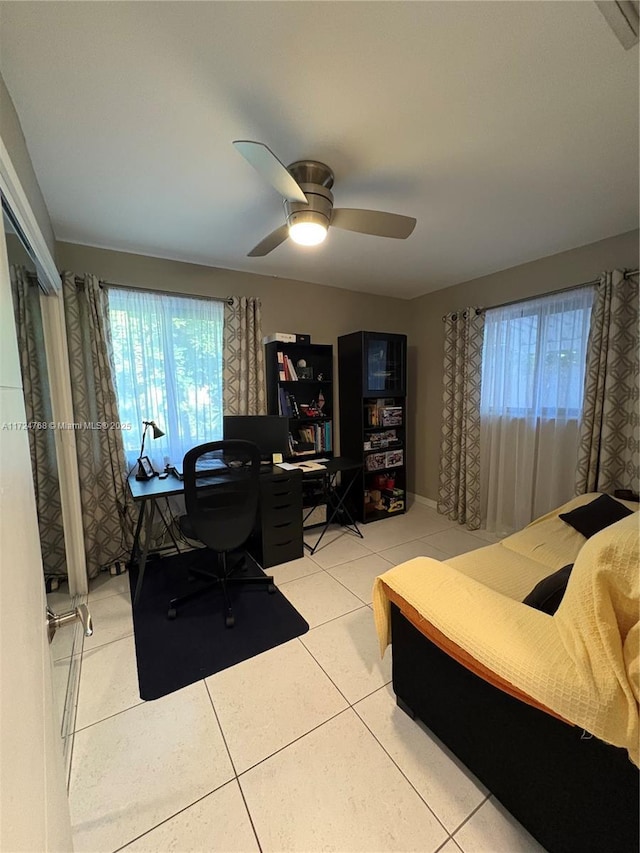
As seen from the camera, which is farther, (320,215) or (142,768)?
(320,215)

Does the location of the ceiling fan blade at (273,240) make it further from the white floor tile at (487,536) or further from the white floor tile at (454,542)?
the white floor tile at (487,536)

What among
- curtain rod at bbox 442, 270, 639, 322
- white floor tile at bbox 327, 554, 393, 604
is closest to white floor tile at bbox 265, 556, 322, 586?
white floor tile at bbox 327, 554, 393, 604

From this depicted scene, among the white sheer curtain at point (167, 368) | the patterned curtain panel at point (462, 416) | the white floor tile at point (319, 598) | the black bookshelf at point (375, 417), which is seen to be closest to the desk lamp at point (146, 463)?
the white sheer curtain at point (167, 368)

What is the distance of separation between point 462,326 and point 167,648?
135 inches

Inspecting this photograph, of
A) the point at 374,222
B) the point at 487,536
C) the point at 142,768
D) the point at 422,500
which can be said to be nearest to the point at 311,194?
the point at 374,222

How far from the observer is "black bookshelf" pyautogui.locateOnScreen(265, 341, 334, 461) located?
3076 millimetres

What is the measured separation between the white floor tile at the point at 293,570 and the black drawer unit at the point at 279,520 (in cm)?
5

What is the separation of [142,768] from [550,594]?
5.37ft

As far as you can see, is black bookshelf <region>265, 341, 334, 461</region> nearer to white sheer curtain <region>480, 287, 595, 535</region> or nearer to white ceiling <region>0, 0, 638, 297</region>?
→ white ceiling <region>0, 0, 638, 297</region>

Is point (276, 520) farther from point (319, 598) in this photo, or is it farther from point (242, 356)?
point (242, 356)

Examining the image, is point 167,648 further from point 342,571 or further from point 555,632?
point 555,632

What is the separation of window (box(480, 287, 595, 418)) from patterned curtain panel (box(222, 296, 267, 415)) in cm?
211

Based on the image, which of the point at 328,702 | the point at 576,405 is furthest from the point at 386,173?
the point at 328,702

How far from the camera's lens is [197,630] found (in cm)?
194
